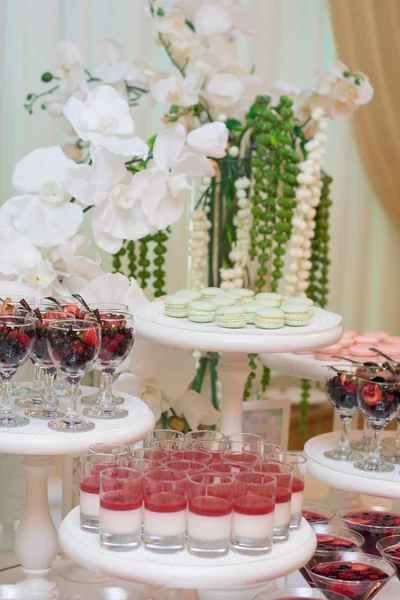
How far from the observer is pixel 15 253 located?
→ 203cm

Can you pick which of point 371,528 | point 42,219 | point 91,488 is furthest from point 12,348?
point 371,528

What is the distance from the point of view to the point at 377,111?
432 centimetres

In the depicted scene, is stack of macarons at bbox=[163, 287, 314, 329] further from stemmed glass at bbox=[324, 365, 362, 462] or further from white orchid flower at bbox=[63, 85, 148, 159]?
white orchid flower at bbox=[63, 85, 148, 159]

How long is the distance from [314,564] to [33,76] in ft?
7.32

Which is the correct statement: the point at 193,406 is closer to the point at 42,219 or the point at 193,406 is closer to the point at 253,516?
the point at 42,219

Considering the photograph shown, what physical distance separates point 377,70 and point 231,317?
2692 mm

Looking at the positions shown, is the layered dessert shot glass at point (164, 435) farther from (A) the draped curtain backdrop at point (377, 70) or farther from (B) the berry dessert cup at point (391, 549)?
(A) the draped curtain backdrop at point (377, 70)

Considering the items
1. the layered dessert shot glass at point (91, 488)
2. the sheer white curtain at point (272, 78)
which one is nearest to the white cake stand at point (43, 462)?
the layered dessert shot glass at point (91, 488)

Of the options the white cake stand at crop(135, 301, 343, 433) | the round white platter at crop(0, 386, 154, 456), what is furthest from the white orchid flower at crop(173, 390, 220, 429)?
the round white platter at crop(0, 386, 154, 456)

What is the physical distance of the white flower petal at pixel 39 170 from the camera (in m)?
2.11

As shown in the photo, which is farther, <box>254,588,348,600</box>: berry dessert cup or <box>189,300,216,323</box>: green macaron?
<box>189,300,216,323</box>: green macaron

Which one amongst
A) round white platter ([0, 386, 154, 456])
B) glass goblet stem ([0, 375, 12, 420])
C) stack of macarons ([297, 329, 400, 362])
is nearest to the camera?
round white platter ([0, 386, 154, 456])

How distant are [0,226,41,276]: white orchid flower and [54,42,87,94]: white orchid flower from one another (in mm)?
740

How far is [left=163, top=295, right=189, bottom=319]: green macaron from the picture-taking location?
2004 mm
